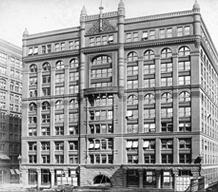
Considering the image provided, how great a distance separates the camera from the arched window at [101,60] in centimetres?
7594

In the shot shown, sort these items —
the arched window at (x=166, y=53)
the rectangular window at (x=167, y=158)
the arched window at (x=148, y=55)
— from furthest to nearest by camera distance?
the arched window at (x=148, y=55), the arched window at (x=166, y=53), the rectangular window at (x=167, y=158)

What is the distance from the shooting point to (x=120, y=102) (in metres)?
73.7

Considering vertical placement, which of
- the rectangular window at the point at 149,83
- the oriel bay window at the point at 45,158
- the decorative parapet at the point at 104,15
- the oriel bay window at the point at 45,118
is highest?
Answer: the decorative parapet at the point at 104,15

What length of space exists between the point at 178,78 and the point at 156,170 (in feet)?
52.6

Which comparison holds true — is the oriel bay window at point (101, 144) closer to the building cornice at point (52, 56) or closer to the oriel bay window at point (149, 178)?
the oriel bay window at point (149, 178)

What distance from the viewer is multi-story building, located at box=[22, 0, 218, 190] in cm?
6969

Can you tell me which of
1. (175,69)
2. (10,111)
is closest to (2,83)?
(10,111)

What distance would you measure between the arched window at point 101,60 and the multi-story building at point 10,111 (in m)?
30.9

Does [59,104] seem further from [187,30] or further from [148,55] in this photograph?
[187,30]

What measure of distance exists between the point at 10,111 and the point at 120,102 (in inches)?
1485

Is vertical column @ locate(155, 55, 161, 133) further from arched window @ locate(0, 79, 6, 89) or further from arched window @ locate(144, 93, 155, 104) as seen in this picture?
arched window @ locate(0, 79, 6, 89)

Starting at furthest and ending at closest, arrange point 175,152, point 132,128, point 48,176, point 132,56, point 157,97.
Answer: point 48,176, point 132,56, point 132,128, point 157,97, point 175,152

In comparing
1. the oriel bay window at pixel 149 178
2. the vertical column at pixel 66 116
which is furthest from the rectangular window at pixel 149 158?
the vertical column at pixel 66 116

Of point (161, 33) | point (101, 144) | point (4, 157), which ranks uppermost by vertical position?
point (161, 33)
